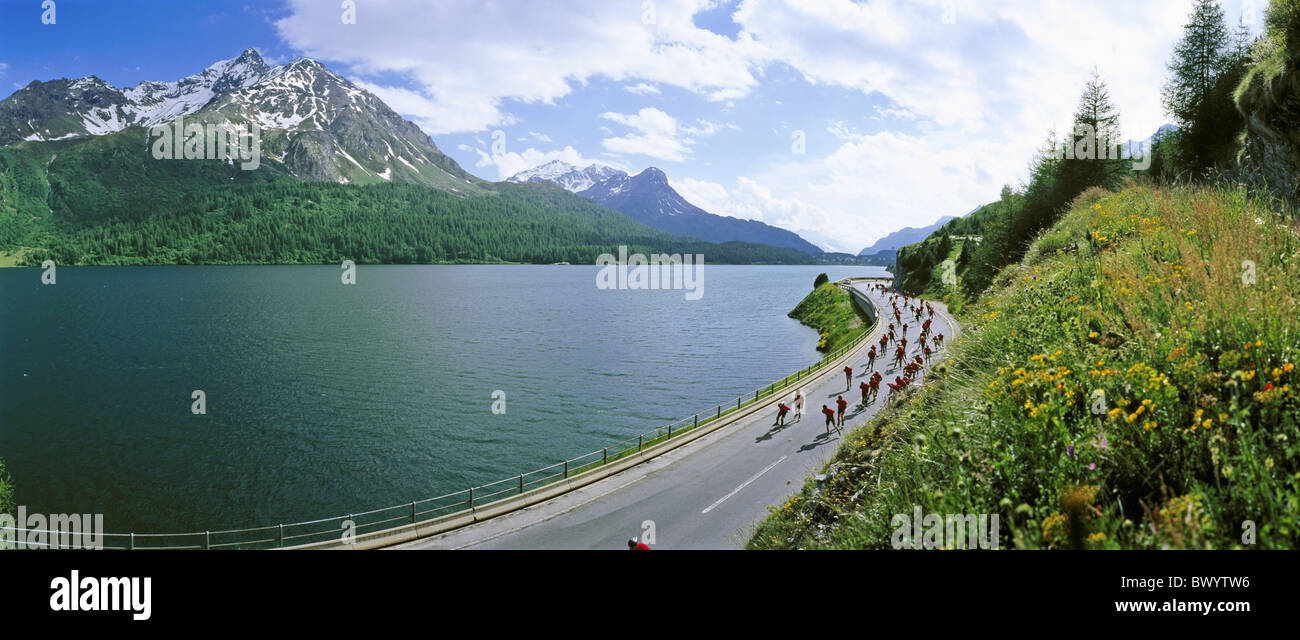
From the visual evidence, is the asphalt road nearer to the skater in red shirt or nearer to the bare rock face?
the skater in red shirt

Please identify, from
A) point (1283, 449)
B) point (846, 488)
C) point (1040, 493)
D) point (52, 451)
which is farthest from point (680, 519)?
point (52, 451)

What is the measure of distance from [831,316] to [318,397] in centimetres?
6575

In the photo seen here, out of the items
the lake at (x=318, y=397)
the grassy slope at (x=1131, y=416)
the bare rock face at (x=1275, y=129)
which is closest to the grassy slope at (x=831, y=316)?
the lake at (x=318, y=397)

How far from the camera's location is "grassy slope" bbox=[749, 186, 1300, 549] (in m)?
4.00

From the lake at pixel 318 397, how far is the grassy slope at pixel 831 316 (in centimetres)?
305

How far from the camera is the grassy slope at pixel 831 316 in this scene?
64.2 meters

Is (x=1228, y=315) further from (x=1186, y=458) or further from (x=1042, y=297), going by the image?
(x=1042, y=297)

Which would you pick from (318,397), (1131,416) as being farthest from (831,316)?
(1131,416)

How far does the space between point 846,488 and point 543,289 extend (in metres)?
148

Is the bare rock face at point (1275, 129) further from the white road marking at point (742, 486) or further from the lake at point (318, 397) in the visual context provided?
the lake at point (318, 397)

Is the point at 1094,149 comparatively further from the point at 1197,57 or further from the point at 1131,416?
the point at 1131,416

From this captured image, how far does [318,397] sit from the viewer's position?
139 feet

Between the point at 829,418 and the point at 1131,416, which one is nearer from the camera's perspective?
the point at 1131,416

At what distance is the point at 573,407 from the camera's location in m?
40.4
